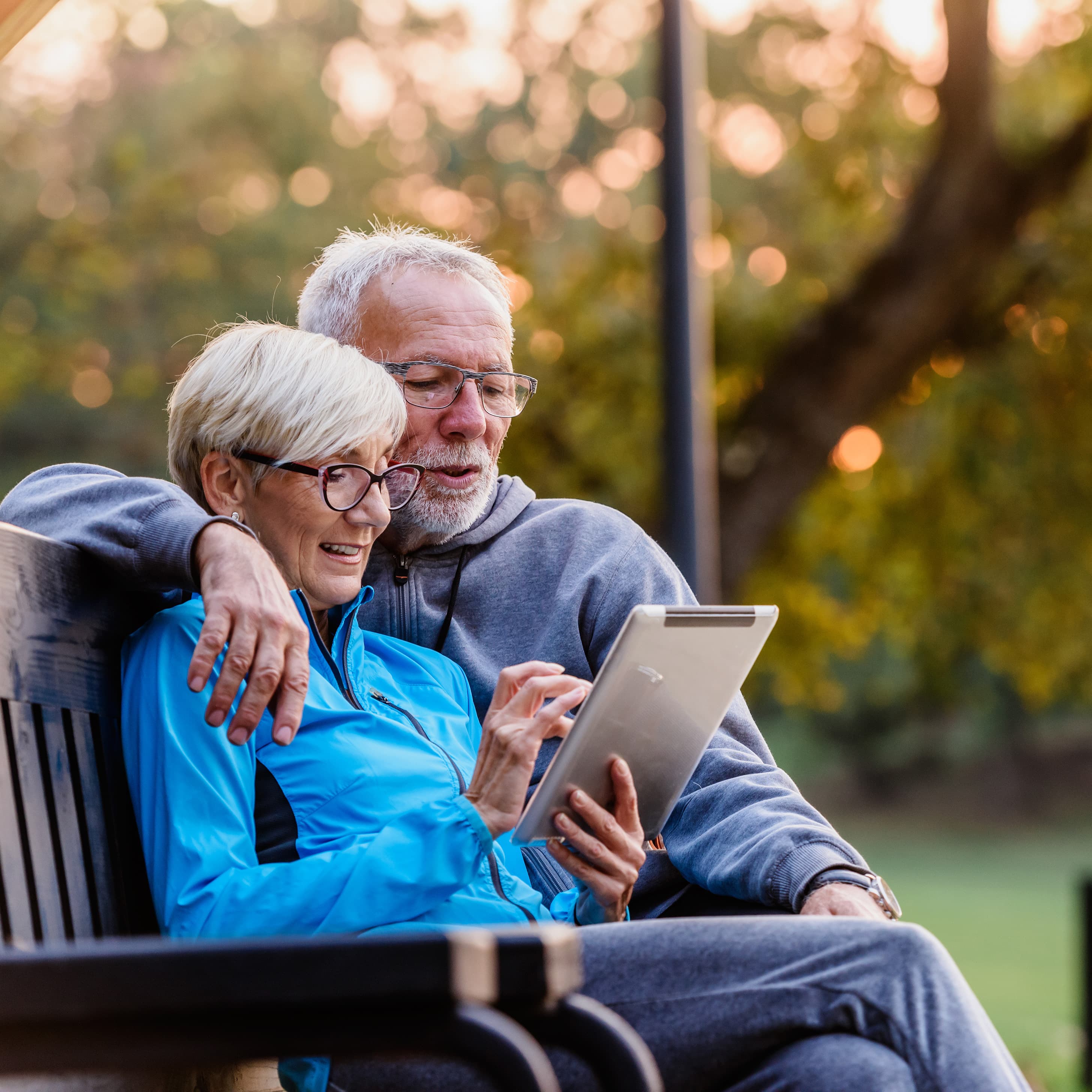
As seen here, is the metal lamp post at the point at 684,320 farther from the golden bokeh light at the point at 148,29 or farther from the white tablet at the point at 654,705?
the golden bokeh light at the point at 148,29

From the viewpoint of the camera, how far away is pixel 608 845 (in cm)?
218

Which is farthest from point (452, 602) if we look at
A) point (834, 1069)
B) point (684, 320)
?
point (684, 320)

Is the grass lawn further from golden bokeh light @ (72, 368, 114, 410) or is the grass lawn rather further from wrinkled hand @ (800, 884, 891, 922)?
golden bokeh light @ (72, 368, 114, 410)

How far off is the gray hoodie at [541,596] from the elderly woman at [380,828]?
137mm

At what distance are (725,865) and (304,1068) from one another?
0.75 meters

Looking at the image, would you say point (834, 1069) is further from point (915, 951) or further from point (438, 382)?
point (438, 382)

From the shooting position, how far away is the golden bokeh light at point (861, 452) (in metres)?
10.2

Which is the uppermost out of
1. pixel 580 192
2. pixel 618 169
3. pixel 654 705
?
pixel 618 169

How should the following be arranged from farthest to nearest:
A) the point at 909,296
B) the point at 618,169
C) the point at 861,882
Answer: the point at 618,169, the point at 909,296, the point at 861,882

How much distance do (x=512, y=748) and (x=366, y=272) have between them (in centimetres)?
129

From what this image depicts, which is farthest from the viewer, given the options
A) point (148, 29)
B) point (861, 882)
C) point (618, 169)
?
point (148, 29)

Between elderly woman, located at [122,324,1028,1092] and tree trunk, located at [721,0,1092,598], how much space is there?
5.97 m

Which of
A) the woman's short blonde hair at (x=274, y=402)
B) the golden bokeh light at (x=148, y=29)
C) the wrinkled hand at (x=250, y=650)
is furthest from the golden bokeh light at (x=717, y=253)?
the wrinkled hand at (x=250, y=650)

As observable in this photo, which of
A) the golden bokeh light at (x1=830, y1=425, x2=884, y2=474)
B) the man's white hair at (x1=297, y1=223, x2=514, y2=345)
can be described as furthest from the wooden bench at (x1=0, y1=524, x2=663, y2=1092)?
the golden bokeh light at (x1=830, y1=425, x2=884, y2=474)
